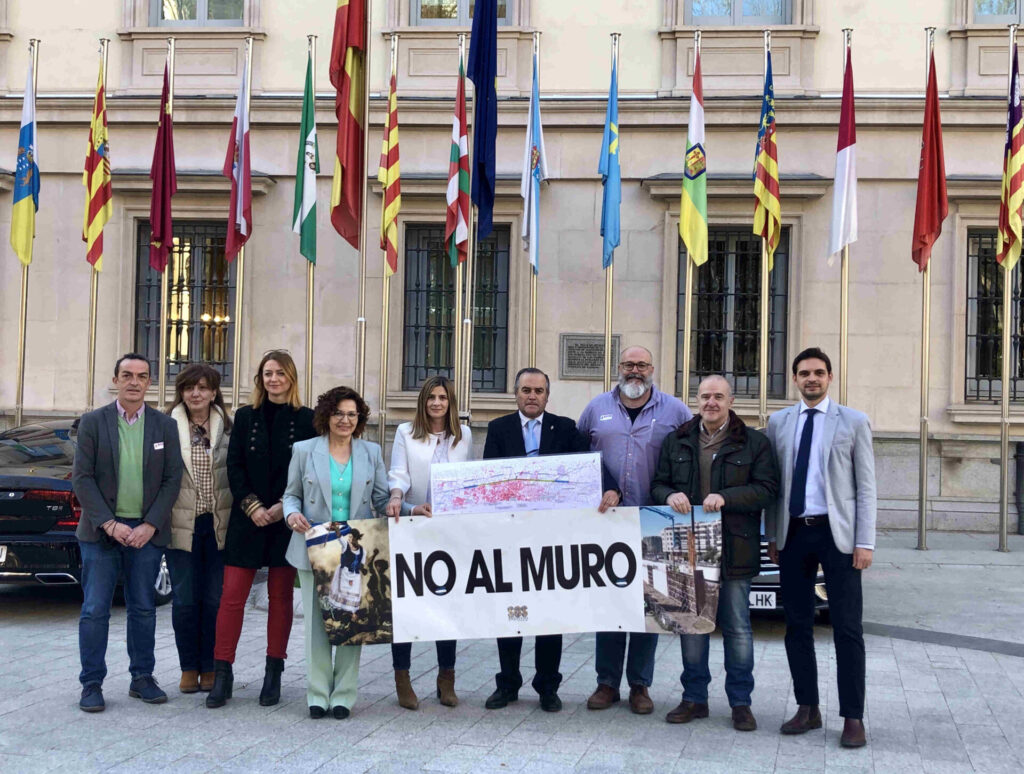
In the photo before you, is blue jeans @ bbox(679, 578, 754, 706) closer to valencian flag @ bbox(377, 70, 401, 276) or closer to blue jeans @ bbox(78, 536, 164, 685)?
blue jeans @ bbox(78, 536, 164, 685)

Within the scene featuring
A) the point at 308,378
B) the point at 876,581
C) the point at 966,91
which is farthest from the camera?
the point at 966,91

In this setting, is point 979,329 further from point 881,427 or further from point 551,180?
point 551,180

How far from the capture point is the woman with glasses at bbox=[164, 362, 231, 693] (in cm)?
655

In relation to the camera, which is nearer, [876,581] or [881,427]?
[876,581]

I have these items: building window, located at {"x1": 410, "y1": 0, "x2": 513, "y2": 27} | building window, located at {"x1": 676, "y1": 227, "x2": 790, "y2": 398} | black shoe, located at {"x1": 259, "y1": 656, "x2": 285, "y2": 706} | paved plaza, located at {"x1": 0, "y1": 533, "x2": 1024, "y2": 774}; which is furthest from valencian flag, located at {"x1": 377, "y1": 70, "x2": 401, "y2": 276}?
black shoe, located at {"x1": 259, "y1": 656, "x2": 285, "y2": 706}

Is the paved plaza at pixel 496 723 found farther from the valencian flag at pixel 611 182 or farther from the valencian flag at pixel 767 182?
the valencian flag at pixel 611 182

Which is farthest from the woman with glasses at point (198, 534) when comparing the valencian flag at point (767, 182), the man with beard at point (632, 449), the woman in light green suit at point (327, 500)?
the valencian flag at point (767, 182)

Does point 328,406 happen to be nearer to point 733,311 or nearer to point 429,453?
point 429,453

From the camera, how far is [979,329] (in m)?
14.5

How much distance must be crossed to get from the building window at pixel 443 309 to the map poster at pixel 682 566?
359 inches

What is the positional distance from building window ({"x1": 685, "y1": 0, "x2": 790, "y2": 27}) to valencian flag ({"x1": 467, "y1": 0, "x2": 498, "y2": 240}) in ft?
14.7

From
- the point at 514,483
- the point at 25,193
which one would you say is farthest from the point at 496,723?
the point at 25,193

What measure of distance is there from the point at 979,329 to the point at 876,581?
4916 millimetres

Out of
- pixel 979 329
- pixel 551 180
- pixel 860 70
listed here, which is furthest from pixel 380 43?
pixel 979 329
